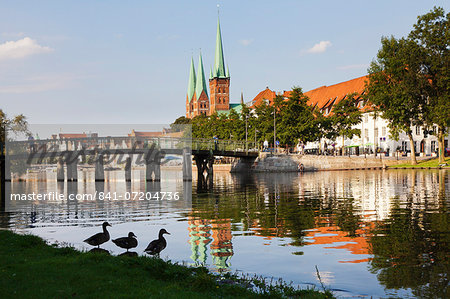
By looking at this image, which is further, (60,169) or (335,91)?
(335,91)

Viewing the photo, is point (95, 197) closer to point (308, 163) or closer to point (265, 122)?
point (308, 163)

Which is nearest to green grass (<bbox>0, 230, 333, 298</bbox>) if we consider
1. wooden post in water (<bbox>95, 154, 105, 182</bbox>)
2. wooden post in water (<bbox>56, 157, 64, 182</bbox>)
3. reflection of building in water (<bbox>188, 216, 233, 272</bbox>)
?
reflection of building in water (<bbox>188, 216, 233, 272</bbox>)

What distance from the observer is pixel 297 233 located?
1978 centimetres

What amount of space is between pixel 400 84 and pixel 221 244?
6606 cm

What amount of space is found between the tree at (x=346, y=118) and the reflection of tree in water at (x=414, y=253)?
73418 millimetres

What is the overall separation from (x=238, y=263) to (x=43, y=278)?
6.14 meters

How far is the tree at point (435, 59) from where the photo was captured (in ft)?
234

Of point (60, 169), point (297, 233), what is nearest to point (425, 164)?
point (60, 169)

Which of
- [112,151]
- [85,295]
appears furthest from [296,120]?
[85,295]

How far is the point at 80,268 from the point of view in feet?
36.0

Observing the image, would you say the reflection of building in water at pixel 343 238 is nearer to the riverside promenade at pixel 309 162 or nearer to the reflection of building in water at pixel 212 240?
the reflection of building in water at pixel 212 240

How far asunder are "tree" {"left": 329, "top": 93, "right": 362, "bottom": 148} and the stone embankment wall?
8.84m

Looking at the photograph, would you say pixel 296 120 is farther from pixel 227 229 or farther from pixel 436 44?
pixel 227 229

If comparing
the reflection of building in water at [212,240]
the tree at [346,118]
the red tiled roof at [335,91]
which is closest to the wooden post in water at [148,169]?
the tree at [346,118]
